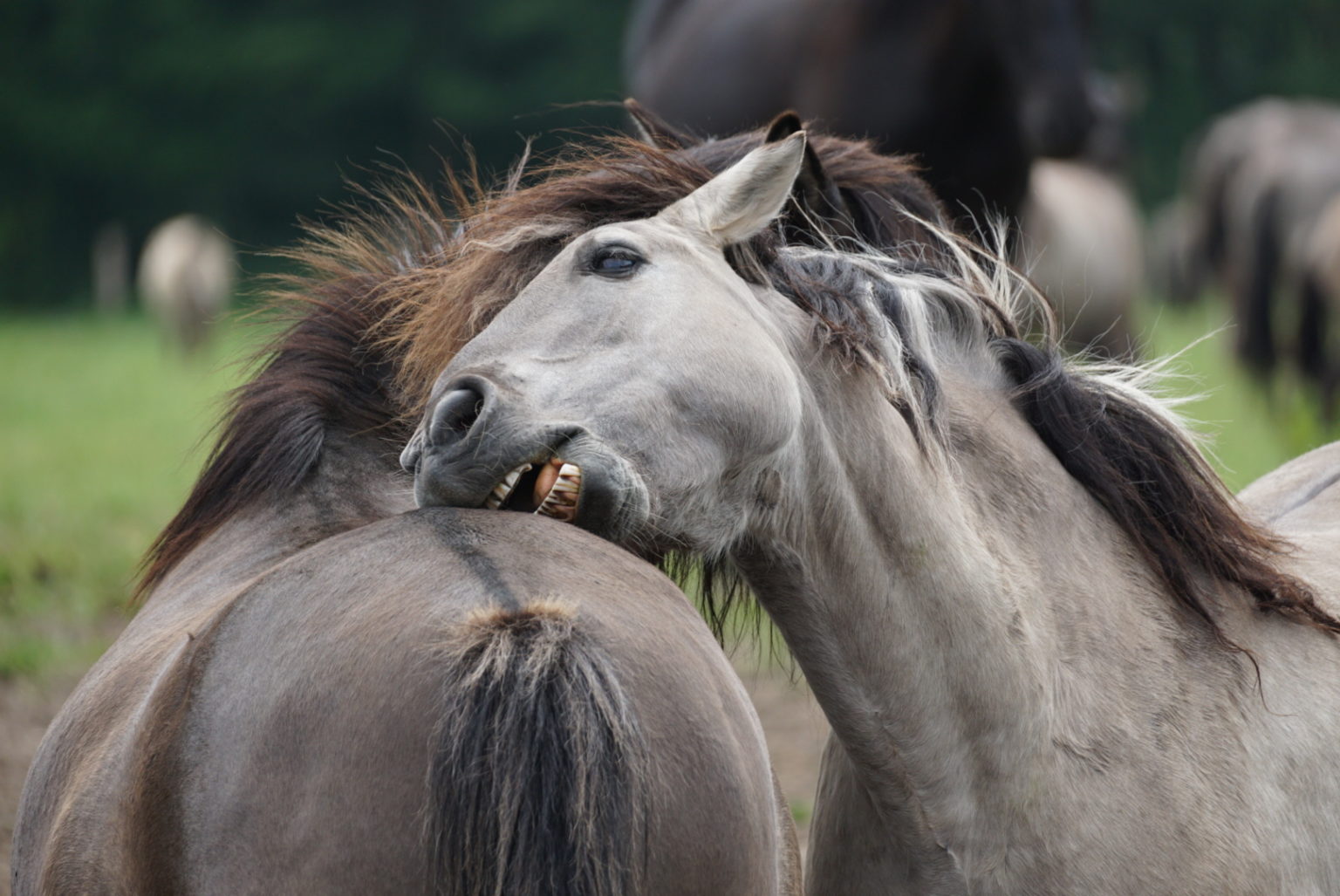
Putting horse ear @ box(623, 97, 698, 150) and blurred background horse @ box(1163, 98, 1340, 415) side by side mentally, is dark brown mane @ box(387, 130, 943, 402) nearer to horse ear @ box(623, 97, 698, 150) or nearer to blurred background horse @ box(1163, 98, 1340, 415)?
horse ear @ box(623, 97, 698, 150)

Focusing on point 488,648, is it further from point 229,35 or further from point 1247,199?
point 229,35

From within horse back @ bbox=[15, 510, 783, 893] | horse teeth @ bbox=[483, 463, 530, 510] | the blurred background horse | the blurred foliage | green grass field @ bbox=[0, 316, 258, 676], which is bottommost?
the blurred foliage

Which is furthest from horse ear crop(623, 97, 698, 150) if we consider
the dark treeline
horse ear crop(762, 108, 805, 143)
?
the dark treeline

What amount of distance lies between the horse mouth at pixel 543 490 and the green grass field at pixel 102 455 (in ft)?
4.14

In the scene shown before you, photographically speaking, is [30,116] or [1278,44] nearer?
[1278,44]

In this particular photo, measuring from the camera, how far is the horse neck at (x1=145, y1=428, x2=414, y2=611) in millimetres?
2352

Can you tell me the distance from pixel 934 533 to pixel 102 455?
9265 mm

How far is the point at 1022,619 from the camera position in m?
2.20

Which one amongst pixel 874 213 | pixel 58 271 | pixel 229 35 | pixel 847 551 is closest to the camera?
pixel 847 551

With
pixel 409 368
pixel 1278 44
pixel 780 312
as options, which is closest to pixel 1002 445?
pixel 780 312

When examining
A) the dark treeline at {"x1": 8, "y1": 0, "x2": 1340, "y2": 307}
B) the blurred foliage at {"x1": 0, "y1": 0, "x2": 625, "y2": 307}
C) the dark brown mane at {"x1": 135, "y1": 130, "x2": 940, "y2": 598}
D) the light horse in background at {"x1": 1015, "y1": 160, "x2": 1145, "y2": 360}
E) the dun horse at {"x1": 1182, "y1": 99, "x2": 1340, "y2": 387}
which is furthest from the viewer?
the blurred foliage at {"x1": 0, "y1": 0, "x2": 625, "y2": 307}

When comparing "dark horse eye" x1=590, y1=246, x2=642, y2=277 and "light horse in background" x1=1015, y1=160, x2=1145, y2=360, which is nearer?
"dark horse eye" x1=590, y1=246, x2=642, y2=277

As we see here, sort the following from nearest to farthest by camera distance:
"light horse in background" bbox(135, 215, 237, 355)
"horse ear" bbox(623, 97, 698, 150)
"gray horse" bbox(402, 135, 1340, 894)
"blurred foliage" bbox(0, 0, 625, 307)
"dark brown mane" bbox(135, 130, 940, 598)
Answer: "gray horse" bbox(402, 135, 1340, 894) → "dark brown mane" bbox(135, 130, 940, 598) → "horse ear" bbox(623, 97, 698, 150) → "light horse in background" bbox(135, 215, 237, 355) → "blurred foliage" bbox(0, 0, 625, 307)

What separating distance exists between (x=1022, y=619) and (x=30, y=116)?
33647mm
